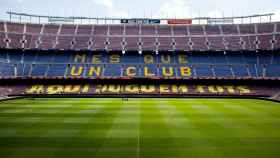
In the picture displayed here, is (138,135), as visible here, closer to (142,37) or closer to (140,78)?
(140,78)

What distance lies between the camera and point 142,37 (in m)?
67.6

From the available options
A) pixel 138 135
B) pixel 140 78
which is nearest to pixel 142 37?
pixel 140 78

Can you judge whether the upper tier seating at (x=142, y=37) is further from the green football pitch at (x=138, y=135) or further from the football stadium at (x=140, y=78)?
the green football pitch at (x=138, y=135)

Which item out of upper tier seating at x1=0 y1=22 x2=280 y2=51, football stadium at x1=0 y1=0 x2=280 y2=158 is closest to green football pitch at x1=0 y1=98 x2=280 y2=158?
football stadium at x1=0 y1=0 x2=280 y2=158

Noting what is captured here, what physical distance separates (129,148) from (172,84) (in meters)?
40.8

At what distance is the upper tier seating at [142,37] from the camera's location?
62844 mm

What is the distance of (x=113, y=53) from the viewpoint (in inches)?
2549

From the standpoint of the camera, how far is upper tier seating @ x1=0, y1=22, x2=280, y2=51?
62844 millimetres

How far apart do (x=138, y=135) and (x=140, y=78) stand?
36786 mm

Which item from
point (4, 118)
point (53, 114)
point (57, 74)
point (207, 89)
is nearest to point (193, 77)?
point (207, 89)

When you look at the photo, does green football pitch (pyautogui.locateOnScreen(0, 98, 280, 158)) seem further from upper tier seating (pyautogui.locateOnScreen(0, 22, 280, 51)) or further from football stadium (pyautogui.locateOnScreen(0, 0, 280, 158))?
upper tier seating (pyautogui.locateOnScreen(0, 22, 280, 51))

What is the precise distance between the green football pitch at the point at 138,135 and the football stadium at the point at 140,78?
5.8 inches

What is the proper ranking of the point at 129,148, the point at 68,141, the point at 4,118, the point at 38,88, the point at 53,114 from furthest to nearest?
the point at 38,88 → the point at 53,114 → the point at 4,118 → the point at 68,141 → the point at 129,148

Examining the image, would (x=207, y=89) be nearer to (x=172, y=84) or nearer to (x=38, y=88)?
(x=172, y=84)
